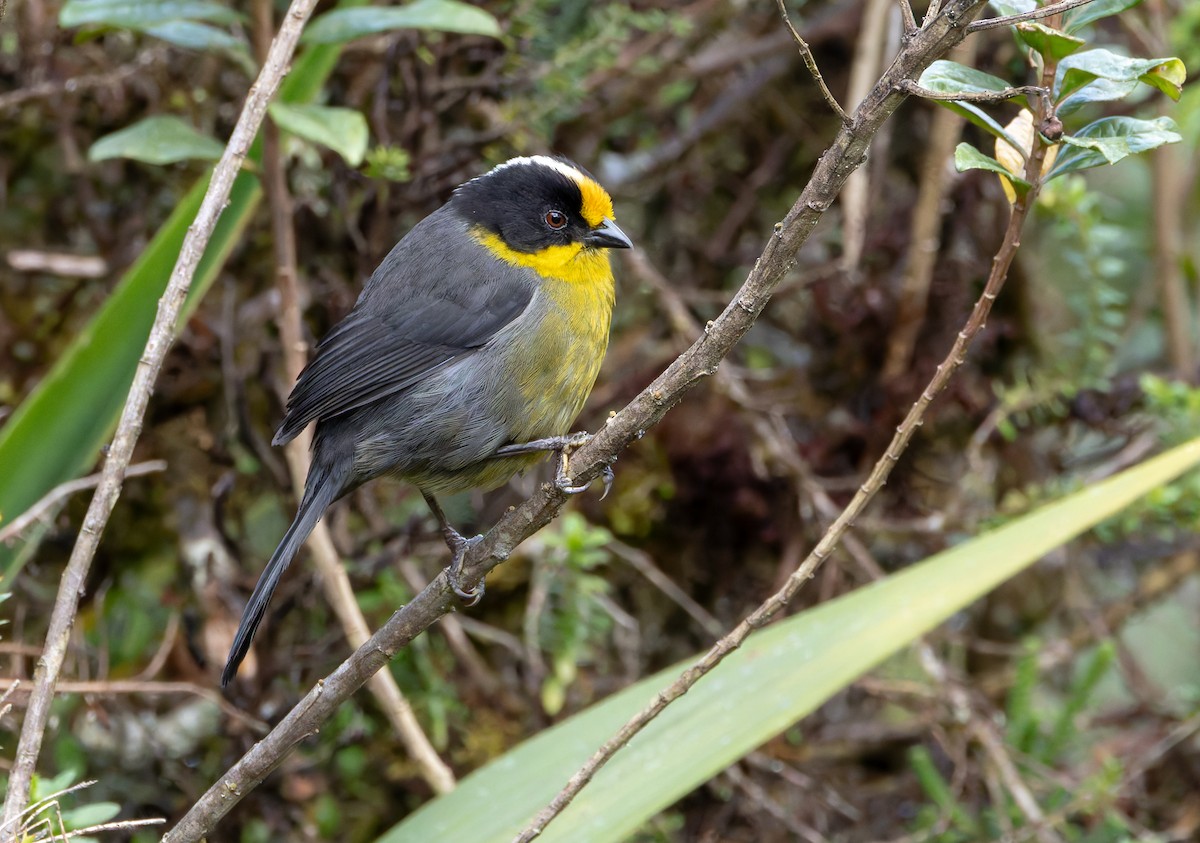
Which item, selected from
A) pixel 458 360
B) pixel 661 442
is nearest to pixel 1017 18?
pixel 458 360

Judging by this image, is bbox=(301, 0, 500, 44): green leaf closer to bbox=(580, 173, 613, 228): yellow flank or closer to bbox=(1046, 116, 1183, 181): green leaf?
bbox=(580, 173, 613, 228): yellow flank

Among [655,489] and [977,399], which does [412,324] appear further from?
[977,399]

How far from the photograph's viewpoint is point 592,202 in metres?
2.97

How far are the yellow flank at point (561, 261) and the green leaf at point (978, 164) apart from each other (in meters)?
1.24

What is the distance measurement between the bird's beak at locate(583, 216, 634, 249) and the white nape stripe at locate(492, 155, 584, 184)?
13cm

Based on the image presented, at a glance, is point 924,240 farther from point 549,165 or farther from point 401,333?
point 401,333

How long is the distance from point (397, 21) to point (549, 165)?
1.85 feet

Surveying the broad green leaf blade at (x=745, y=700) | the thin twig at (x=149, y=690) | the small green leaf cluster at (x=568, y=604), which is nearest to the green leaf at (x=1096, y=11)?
the broad green leaf blade at (x=745, y=700)

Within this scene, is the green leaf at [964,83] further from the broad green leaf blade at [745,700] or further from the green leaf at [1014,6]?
the broad green leaf blade at [745,700]

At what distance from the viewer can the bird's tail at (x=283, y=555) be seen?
2.16 metres

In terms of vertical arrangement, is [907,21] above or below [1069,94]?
above

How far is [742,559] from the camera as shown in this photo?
3734 mm

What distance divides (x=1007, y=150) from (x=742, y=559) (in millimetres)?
2033

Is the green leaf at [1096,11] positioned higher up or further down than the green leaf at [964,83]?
higher up
